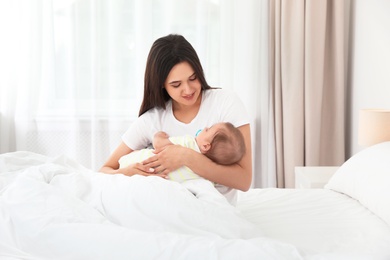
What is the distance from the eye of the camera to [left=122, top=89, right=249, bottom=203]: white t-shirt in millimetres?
2062

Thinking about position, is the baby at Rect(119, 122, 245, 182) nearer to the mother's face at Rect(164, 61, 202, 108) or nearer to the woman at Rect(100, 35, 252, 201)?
the woman at Rect(100, 35, 252, 201)

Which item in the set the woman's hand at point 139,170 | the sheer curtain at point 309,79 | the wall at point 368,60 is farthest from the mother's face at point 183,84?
the sheer curtain at point 309,79

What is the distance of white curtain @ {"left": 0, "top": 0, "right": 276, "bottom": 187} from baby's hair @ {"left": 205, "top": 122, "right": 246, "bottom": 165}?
1737 millimetres

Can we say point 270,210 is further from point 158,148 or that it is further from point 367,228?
point 158,148

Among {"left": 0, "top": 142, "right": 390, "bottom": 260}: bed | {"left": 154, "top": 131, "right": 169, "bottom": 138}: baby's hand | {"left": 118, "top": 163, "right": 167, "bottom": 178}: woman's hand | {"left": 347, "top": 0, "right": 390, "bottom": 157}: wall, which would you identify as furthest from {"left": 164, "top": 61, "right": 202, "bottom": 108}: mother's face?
→ {"left": 347, "top": 0, "right": 390, "bottom": 157}: wall

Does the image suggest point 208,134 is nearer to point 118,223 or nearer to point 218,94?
point 218,94

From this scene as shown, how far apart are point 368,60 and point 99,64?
1.95 m

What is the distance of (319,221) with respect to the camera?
1.87 meters

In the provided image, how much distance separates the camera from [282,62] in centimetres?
349

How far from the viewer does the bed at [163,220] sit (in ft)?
4.03

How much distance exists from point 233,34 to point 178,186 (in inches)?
90.7

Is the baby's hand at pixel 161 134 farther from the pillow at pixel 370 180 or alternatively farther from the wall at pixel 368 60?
the wall at pixel 368 60

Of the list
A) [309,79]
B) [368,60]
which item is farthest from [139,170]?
A: [309,79]

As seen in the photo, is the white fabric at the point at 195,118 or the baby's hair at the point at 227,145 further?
the white fabric at the point at 195,118
